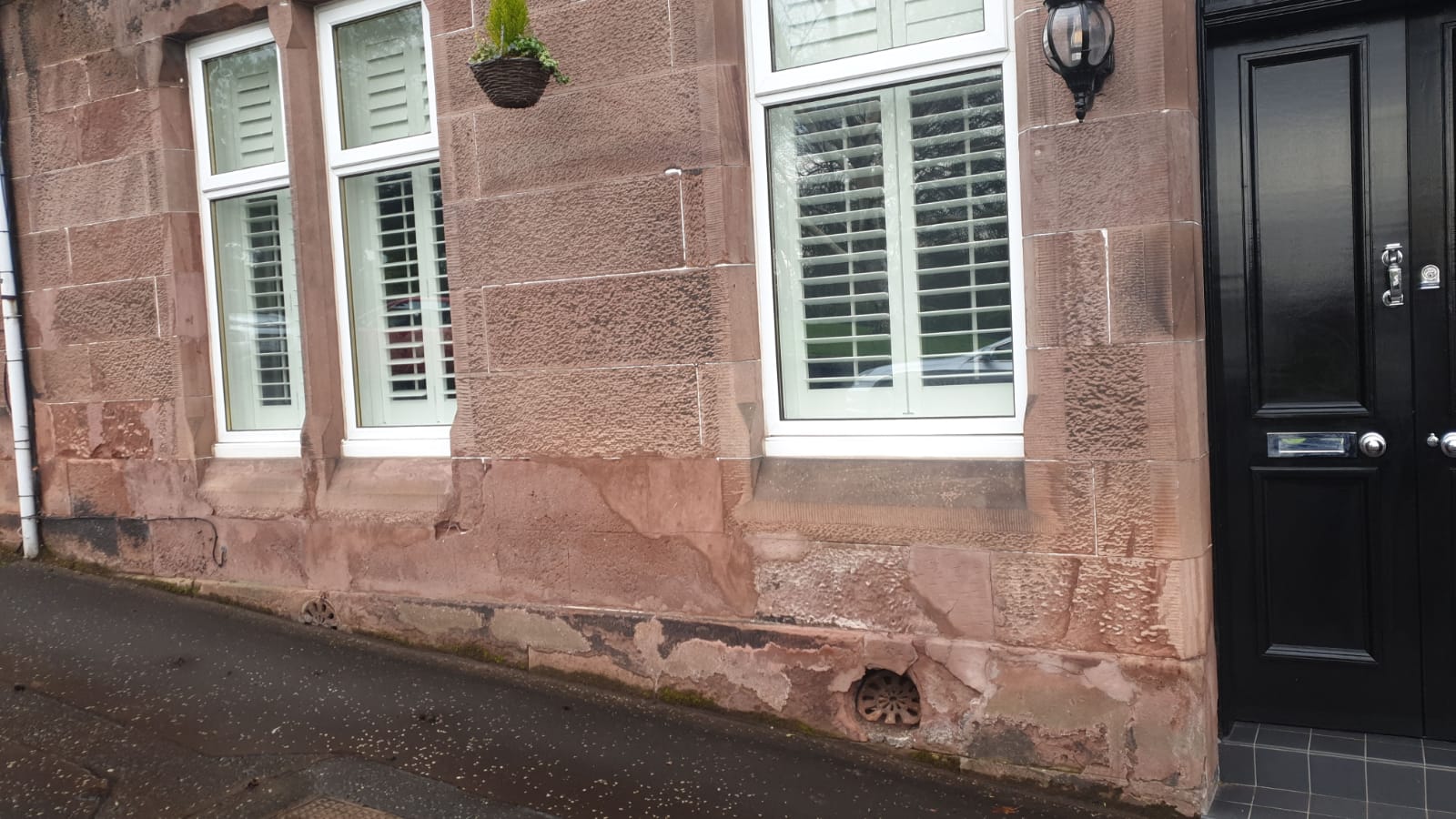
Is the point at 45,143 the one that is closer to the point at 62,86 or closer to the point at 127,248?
the point at 62,86

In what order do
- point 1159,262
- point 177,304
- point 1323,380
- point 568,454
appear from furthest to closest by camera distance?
point 177,304 < point 568,454 < point 1323,380 < point 1159,262

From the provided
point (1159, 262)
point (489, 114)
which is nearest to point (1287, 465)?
point (1159, 262)

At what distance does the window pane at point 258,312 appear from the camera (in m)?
6.14

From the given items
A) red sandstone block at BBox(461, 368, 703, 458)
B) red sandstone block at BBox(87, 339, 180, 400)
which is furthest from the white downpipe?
red sandstone block at BBox(461, 368, 703, 458)

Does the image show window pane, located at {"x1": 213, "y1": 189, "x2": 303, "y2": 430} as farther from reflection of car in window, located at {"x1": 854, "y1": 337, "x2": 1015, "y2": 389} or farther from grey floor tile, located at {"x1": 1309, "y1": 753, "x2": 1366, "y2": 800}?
grey floor tile, located at {"x1": 1309, "y1": 753, "x2": 1366, "y2": 800}

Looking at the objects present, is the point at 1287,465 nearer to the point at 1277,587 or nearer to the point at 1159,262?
the point at 1277,587

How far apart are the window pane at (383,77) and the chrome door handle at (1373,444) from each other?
4.38m

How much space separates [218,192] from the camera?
20.3ft

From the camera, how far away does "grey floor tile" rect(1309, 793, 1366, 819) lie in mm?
3588

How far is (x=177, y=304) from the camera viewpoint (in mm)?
6082

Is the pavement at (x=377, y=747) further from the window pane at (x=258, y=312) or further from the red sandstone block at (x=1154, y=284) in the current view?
the red sandstone block at (x=1154, y=284)

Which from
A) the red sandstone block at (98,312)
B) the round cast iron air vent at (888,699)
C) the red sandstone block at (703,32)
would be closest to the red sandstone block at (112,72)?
the red sandstone block at (98,312)

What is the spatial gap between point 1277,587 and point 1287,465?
18.3 inches

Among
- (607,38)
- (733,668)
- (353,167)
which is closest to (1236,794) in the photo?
(733,668)
